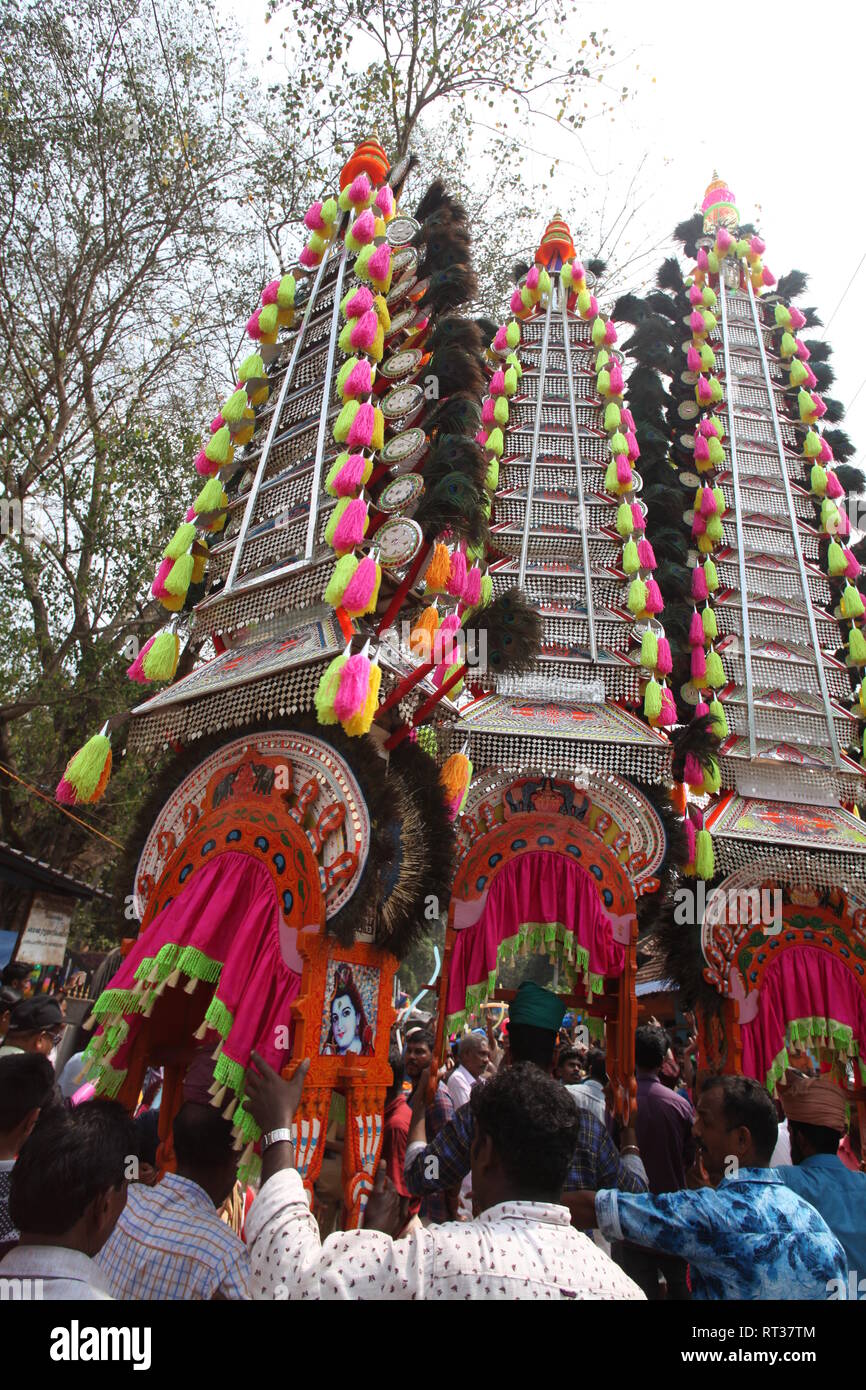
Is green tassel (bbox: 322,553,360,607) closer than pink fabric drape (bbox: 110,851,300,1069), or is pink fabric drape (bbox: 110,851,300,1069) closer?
pink fabric drape (bbox: 110,851,300,1069)

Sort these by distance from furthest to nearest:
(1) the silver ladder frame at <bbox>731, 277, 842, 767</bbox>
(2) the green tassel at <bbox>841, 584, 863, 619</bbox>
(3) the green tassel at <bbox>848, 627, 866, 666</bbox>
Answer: (2) the green tassel at <bbox>841, 584, 863, 619</bbox>, (3) the green tassel at <bbox>848, 627, 866, 666</bbox>, (1) the silver ladder frame at <bbox>731, 277, 842, 767</bbox>

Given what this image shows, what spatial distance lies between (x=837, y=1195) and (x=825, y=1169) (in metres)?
0.09

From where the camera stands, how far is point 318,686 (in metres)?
4.12

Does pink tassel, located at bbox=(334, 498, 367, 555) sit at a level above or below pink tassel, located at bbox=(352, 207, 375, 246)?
below

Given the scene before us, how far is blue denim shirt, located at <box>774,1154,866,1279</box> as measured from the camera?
2811mm

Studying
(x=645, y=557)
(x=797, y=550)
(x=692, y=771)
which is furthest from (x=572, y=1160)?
(x=797, y=550)

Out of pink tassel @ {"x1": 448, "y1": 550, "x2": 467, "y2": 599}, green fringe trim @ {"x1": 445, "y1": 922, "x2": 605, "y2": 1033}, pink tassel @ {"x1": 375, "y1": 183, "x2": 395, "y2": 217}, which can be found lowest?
green fringe trim @ {"x1": 445, "y1": 922, "x2": 605, "y2": 1033}

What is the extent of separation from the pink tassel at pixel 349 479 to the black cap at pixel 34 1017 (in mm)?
3093

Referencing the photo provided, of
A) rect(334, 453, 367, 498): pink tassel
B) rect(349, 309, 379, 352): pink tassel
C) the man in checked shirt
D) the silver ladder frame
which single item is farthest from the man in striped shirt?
the silver ladder frame

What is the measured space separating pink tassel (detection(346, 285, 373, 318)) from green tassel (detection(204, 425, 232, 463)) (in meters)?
1.13

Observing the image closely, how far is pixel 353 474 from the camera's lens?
4516 mm

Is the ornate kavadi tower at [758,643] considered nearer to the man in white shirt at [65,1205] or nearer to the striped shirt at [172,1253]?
the striped shirt at [172,1253]

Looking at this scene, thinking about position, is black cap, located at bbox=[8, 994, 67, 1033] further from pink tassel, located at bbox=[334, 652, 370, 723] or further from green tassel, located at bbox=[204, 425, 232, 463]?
green tassel, located at bbox=[204, 425, 232, 463]

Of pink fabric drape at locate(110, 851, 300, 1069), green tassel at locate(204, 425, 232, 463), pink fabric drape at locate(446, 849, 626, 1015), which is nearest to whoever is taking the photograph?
pink fabric drape at locate(110, 851, 300, 1069)
